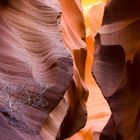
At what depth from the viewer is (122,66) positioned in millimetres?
1653

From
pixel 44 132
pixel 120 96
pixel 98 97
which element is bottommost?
pixel 98 97

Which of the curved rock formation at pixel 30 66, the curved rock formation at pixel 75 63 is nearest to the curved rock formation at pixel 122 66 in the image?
the curved rock formation at pixel 75 63

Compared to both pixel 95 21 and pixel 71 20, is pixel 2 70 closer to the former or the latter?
pixel 71 20

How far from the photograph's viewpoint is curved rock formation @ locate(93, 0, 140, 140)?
1605 mm

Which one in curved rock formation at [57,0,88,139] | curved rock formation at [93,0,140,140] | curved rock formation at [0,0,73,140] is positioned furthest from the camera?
curved rock formation at [57,0,88,139]

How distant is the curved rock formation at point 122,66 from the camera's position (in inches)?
63.2

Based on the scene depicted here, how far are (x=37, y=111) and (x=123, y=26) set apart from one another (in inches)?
24.0

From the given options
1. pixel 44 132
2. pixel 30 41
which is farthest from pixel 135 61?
pixel 44 132

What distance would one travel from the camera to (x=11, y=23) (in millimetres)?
1375

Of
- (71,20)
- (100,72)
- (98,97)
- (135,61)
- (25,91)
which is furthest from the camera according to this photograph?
(98,97)

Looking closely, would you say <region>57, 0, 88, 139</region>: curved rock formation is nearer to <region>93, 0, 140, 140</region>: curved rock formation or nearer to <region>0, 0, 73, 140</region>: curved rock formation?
<region>93, 0, 140, 140</region>: curved rock formation

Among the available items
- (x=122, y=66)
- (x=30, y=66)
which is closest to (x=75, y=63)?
(x=122, y=66)

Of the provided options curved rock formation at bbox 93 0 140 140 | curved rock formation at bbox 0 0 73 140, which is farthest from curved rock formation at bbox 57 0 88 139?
curved rock formation at bbox 0 0 73 140

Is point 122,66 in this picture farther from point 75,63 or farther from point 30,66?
point 30,66
